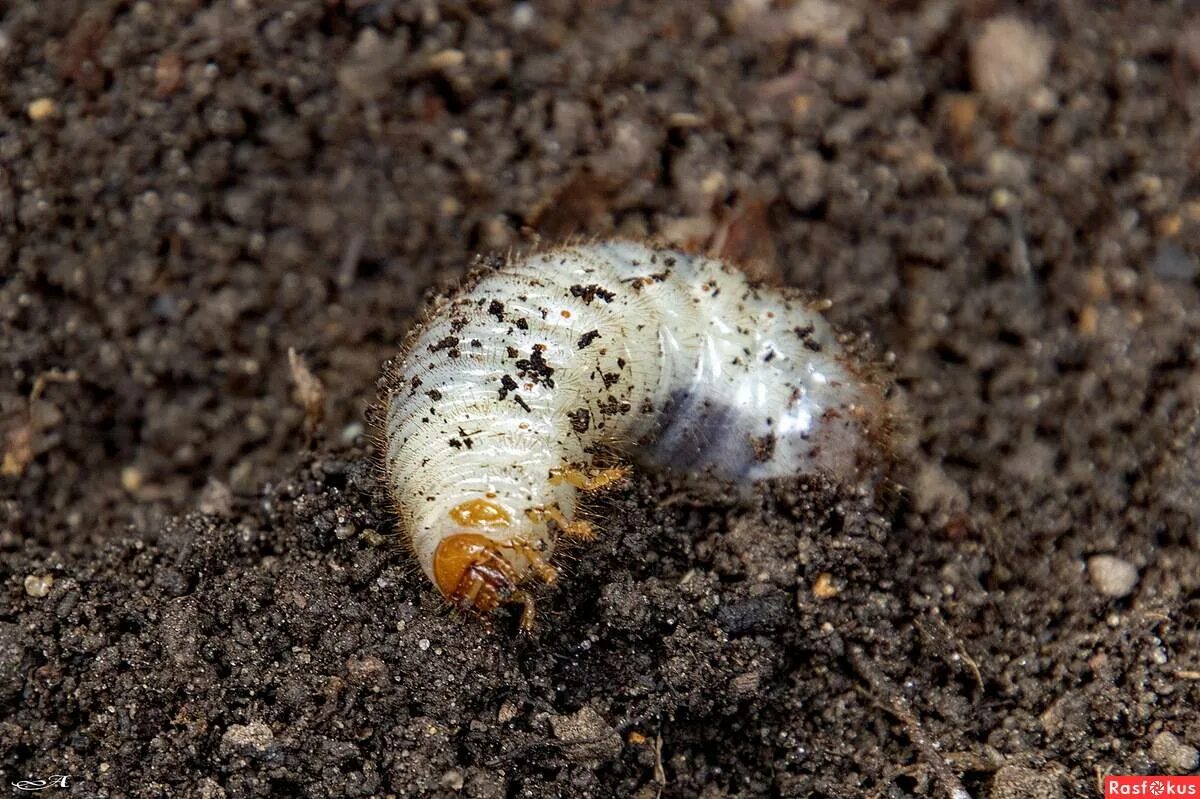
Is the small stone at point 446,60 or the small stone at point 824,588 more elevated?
the small stone at point 446,60

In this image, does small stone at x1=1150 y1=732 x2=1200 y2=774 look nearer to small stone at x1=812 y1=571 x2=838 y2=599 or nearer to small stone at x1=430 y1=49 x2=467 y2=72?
small stone at x1=812 y1=571 x2=838 y2=599

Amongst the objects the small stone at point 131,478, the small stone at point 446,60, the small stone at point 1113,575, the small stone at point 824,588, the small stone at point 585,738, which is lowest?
the small stone at point 131,478

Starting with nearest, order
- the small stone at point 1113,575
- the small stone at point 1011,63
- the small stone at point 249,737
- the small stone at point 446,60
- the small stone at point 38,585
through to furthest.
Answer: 1. the small stone at point 249,737
2. the small stone at point 38,585
3. the small stone at point 1113,575
4. the small stone at point 446,60
5. the small stone at point 1011,63

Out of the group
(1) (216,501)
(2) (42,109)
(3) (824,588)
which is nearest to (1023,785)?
(3) (824,588)

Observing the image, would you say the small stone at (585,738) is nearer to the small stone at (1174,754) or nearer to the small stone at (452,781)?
the small stone at (452,781)

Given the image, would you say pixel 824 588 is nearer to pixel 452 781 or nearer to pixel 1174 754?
pixel 1174 754

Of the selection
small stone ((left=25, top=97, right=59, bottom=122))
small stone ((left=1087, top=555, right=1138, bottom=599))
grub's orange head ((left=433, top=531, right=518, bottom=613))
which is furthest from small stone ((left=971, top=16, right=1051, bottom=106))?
small stone ((left=25, top=97, right=59, bottom=122))

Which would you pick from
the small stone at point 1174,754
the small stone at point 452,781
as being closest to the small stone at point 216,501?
the small stone at point 452,781
